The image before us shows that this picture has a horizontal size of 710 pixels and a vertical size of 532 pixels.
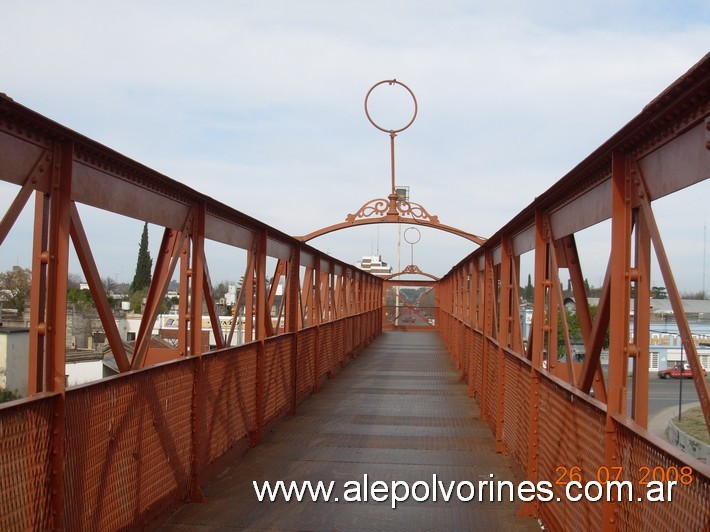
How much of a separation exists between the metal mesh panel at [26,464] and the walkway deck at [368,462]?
183cm

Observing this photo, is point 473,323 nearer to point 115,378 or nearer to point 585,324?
point 585,324

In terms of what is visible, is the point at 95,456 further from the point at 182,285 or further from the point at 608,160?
the point at 608,160

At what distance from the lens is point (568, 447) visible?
4.48 meters

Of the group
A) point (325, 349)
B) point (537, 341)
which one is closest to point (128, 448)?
point (537, 341)

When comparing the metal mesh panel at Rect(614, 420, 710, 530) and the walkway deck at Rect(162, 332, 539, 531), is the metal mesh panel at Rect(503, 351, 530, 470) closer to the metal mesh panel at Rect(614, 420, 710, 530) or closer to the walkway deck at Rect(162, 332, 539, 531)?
the walkway deck at Rect(162, 332, 539, 531)

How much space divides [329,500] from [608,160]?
11.5 feet

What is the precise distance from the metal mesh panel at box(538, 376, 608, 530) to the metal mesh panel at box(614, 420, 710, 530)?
0.31 meters

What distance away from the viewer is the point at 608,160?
398 centimetres

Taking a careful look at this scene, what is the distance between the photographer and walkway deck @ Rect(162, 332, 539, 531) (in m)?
5.32

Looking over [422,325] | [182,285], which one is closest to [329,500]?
[182,285]

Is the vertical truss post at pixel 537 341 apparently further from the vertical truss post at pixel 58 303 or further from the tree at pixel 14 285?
the tree at pixel 14 285

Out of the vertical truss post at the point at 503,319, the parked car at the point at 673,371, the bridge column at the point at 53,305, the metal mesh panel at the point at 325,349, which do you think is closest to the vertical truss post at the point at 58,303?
the bridge column at the point at 53,305

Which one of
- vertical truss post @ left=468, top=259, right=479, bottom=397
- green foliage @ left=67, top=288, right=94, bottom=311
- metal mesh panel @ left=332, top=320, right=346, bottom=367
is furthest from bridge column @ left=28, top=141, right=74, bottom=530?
metal mesh panel @ left=332, top=320, right=346, bottom=367

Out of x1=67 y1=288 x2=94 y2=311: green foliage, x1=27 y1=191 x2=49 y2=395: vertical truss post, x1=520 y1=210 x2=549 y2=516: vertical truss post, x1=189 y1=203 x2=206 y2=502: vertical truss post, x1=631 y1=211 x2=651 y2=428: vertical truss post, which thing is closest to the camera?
x1=631 y1=211 x2=651 y2=428: vertical truss post
